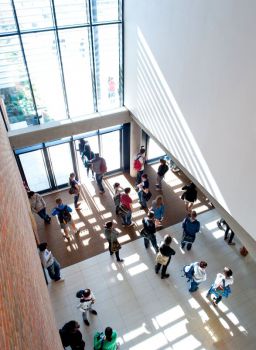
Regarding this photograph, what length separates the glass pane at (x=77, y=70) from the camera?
738 centimetres

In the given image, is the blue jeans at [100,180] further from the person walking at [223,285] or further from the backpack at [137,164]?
the person walking at [223,285]

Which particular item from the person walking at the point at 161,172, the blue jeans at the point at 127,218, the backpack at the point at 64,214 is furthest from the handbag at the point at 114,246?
the person walking at the point at 161,172

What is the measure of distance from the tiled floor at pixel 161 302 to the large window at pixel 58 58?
173 inches

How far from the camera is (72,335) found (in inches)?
194

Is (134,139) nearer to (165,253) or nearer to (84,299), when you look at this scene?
(165,253)

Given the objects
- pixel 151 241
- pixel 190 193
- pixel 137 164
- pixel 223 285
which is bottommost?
pixel 223 285

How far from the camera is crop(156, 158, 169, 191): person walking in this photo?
882 cm

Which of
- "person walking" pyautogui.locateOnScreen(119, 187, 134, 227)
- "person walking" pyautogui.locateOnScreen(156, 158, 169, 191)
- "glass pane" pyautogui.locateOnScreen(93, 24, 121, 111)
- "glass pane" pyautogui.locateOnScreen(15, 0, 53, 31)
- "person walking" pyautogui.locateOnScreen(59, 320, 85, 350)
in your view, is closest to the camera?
"person walking" pyautogui.locateOnScreen(59, 320, 85, 350)

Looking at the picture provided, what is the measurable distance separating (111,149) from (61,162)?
1792mm

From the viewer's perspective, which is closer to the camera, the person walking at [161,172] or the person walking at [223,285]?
the person walking at [223,285]

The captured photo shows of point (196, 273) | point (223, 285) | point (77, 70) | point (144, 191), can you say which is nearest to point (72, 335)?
point (196, 273)

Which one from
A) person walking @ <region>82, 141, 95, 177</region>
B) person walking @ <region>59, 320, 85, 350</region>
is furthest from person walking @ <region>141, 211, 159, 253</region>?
person walking @ <region>82, 141, 95, 177</region>

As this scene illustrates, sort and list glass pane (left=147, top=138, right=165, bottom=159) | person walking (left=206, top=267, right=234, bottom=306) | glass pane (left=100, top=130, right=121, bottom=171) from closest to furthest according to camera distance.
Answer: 1. person walking (left=206, top=267, right=234, bottom=306)
2. glass pane (left=100, top=130, right=121, bottom=171)
3. glass pane (left=147, top=138, right=165, bottom=159)

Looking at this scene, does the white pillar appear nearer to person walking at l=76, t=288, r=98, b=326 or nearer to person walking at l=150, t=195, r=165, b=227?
person walking at l=150, t=195, r=165, b=227
